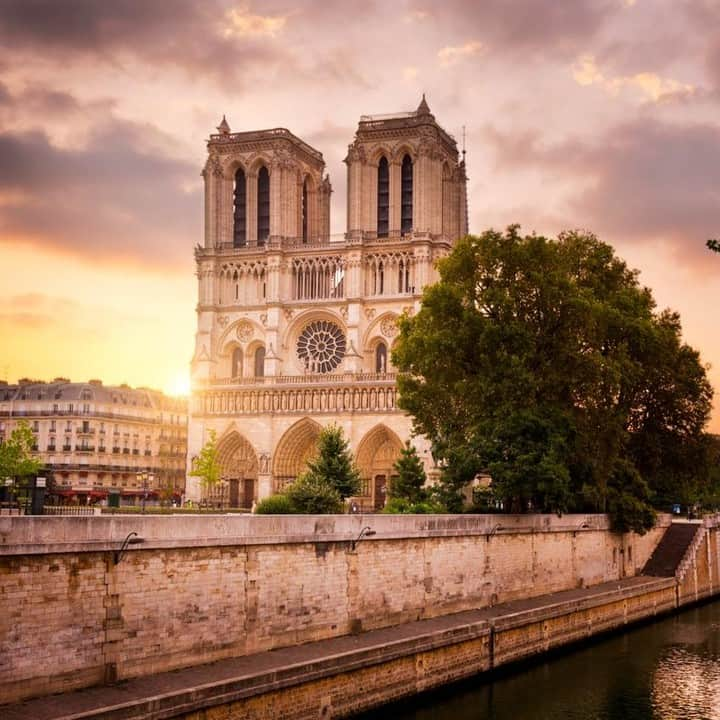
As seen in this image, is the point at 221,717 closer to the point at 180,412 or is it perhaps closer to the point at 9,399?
the point at 9,399

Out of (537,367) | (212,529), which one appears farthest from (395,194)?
(212,529)

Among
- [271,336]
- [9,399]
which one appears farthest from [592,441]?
[9,399]

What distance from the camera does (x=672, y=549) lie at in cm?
3803

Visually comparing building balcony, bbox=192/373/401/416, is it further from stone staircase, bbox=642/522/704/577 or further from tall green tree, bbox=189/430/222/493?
stone staircase, bbox=642/522/704/577

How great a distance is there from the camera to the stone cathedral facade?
2302 inches

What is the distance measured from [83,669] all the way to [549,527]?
17225 millimetres

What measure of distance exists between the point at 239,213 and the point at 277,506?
37368 millimetres

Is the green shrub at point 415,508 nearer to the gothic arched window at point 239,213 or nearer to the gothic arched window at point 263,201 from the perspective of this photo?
the gothic arched window at point 263,201

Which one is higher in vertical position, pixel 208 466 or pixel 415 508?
pixel 208 466

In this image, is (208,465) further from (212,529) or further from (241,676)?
(241,676)

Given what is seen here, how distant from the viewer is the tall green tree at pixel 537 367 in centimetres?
2920

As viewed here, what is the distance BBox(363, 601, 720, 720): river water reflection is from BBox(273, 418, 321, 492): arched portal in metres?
33.2

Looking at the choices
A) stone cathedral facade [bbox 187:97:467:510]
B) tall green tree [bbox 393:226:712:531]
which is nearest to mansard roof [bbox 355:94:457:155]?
stone cathedral facade [bbox 187:97:467:510]

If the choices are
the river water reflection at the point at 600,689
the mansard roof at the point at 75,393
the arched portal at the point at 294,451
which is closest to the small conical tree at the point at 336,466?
the arched portal at the point at 294,451
